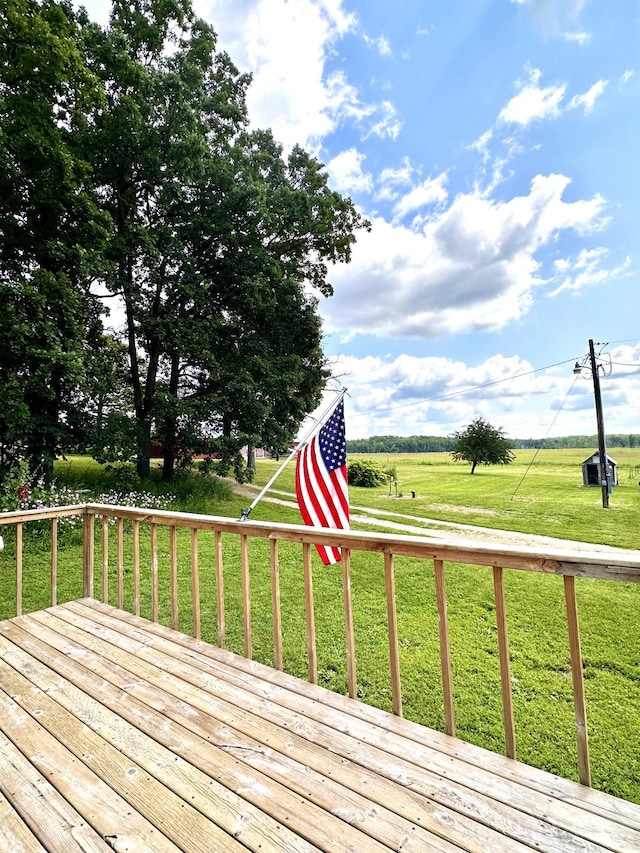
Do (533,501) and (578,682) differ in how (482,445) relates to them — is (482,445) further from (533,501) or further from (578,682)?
(578,682)

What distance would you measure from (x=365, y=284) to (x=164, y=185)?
21.3 feet

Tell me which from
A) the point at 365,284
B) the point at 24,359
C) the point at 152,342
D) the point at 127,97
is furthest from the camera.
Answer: the point at 365,284

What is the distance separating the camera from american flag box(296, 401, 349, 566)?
226 centimetres

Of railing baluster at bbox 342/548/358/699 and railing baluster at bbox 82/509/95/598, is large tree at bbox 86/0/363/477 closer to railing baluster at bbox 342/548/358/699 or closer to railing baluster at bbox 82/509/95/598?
railing baluster at bbox 82/509/95/598

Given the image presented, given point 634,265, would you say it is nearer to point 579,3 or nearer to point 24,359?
point 579,3

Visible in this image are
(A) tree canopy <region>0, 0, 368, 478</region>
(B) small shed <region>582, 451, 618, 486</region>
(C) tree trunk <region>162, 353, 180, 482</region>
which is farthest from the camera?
(B) small shed <region>582, 451, 618, 486</region>

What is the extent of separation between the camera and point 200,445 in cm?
1028

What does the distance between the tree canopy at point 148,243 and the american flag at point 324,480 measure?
6.43 m

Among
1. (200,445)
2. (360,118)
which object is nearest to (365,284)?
(360,118)

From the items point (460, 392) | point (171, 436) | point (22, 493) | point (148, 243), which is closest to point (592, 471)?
point (460, 392)

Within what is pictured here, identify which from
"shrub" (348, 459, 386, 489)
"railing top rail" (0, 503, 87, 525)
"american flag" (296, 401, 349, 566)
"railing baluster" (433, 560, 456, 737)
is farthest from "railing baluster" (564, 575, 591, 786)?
"shrub" (348, 459, 386, 489)

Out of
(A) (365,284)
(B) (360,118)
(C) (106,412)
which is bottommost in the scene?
(C) (106,412)

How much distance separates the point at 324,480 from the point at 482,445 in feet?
73.6

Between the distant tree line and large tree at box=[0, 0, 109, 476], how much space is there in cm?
1320
